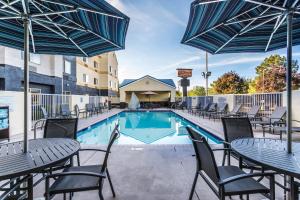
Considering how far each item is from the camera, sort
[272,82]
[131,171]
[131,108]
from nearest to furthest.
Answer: [131,171]
[131,108]
[272,82]

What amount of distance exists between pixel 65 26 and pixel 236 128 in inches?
139

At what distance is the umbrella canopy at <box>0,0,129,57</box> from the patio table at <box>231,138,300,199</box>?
2.64 metres

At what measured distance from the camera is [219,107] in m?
11.9

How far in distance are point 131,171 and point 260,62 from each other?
4353 centimetres

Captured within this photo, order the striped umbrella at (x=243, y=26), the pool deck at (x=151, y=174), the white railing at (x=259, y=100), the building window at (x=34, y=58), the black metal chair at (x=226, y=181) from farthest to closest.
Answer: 1. the building window at (x=34, y=58)
2. the white railing at (x=259, y=100)
3. the pool deck at (x=151, y=174)
4. the striped umbrella at (x=243, y=26)
5. the black metal chair at (x=226, y=181)

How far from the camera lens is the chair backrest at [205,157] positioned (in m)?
1.74

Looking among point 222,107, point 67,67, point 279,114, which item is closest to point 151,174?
point 279,114

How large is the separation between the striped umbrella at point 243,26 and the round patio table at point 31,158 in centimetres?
253

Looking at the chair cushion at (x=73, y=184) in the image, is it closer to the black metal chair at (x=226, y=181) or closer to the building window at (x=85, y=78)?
the black metal chair at (x=226, y=181)

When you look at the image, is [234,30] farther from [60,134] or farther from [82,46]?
[60,134]

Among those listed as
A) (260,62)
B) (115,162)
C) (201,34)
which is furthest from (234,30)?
(260,62)

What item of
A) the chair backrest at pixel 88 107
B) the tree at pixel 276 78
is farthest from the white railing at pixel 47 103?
the tree at pixel 276 78

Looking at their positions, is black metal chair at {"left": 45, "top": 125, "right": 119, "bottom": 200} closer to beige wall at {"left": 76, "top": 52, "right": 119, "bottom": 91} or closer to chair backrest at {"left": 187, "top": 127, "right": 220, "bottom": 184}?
chair backrest at {"left": 187, "top": 127, "right": 220, "bottom": 184}

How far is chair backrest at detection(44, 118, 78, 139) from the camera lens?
3.07 meters
